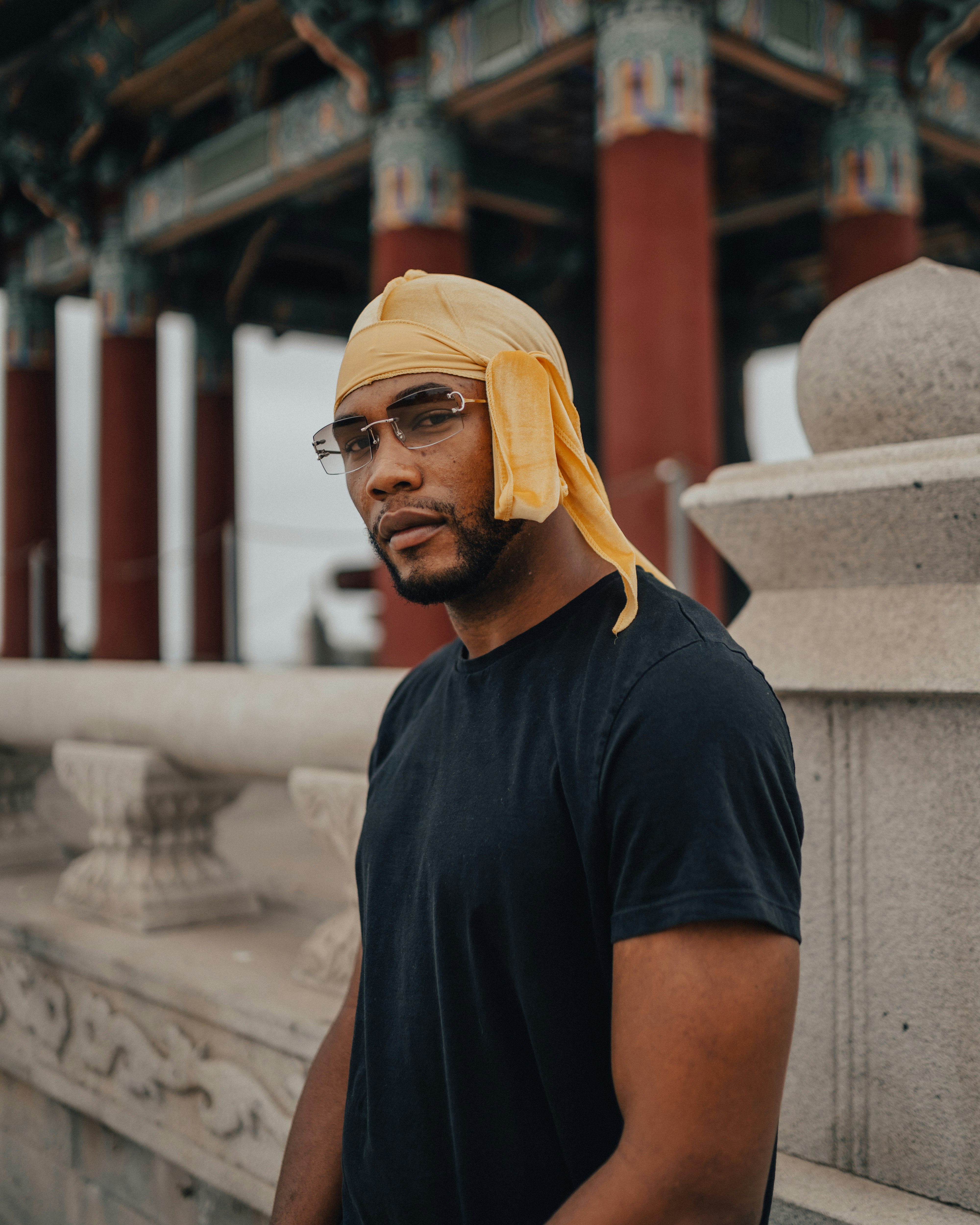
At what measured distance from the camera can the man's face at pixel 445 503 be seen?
43.9 inches

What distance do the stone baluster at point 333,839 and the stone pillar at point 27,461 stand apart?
10.7 metres

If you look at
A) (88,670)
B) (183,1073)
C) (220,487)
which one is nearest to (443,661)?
(183,1073)

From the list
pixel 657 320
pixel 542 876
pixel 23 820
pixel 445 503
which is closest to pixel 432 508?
pixel 445 503

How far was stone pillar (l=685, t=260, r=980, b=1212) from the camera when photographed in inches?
54.1

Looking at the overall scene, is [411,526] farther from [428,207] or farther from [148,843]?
[428,207]

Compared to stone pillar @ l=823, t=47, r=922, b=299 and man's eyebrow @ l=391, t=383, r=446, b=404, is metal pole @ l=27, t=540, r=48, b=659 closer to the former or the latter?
stone pillar @ l=823, t=47, r=922, b=299

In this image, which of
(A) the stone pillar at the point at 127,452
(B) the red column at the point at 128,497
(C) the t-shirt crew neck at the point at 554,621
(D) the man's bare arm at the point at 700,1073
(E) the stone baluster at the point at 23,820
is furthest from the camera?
(B) the red column at the point at 128,497

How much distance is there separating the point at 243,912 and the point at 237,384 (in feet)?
37.0

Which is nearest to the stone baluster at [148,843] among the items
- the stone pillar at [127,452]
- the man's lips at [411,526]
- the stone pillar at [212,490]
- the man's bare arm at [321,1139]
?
the man's bare arm at [321,1139]

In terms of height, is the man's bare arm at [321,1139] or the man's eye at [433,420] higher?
the man's eye at [433,420]

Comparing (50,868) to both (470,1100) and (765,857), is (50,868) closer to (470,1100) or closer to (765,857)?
(470,1100)

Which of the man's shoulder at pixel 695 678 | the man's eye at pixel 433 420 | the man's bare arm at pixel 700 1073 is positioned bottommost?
the man's bare arm at pixel 700 1073

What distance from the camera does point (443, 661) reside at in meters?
1.34

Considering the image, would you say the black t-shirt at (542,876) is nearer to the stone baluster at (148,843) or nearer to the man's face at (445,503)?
the man's face at (445,503)
